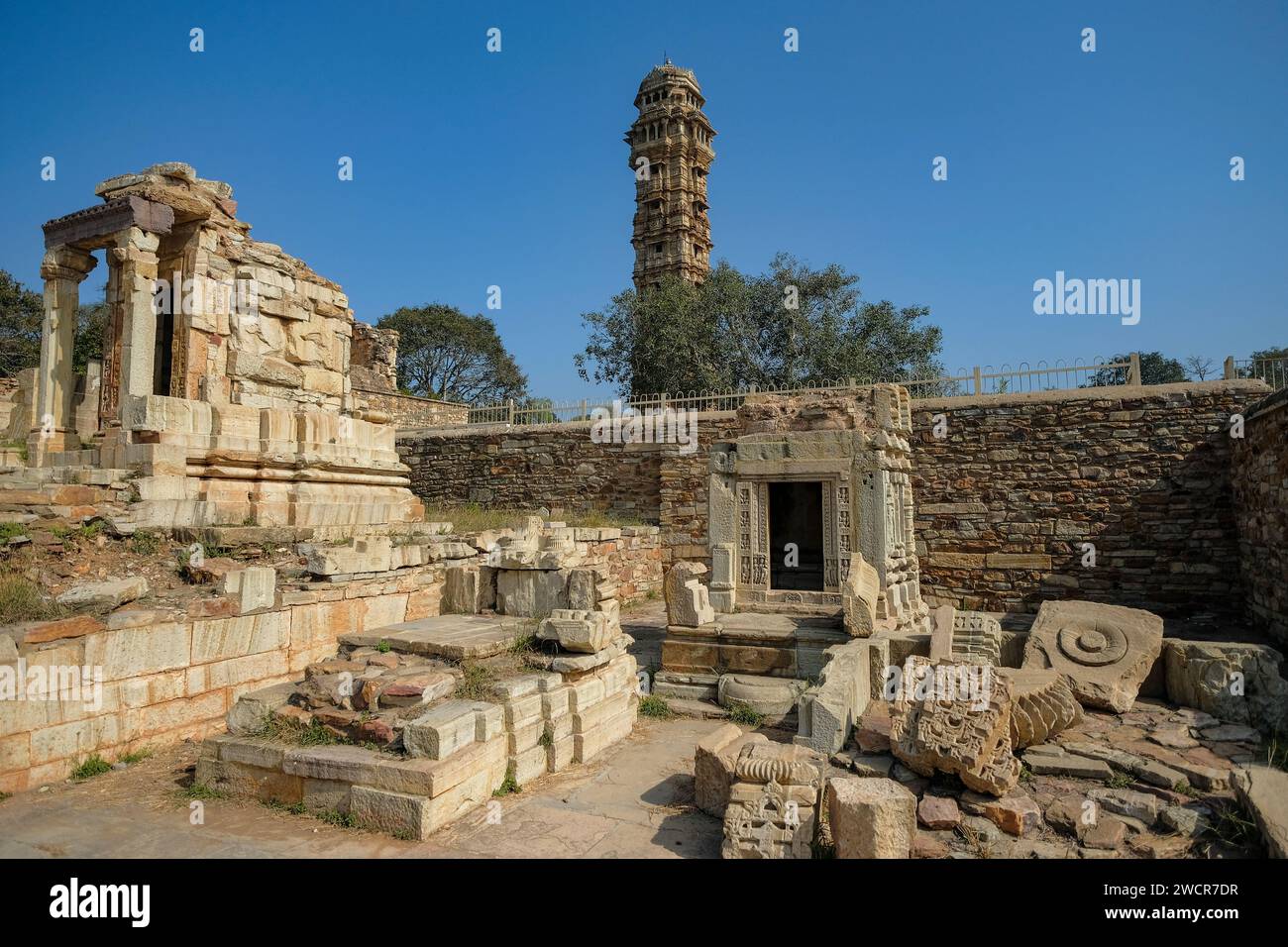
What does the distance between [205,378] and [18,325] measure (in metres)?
23.1

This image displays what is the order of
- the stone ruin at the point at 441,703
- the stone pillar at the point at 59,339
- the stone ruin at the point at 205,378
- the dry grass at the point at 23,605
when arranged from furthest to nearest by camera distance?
1. the stone pillar at the point at 59,339
2. the stone ruin at the point at 205,378
3. the dry grass at the point at 23,605
4. the stone ruin at the point at 441,703

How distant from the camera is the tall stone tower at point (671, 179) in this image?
1186 inches

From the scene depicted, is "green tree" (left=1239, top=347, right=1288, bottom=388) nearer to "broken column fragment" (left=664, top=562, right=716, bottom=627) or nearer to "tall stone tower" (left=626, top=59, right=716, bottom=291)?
"broken column fragment" (left=664, top=562, right=716, bottom=627)

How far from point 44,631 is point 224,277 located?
5219 millimetres

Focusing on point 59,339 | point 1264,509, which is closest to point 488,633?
point 59,339

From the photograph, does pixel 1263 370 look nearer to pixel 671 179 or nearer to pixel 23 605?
pixel 23 605

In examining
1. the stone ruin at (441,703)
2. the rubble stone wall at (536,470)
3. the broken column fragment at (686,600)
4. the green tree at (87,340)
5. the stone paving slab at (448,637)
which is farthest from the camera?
the green tree at (87,340)

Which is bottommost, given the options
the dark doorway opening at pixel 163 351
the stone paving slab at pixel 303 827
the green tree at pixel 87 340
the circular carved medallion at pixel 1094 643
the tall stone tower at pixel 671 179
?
the stone paving slab at pixel 303 827

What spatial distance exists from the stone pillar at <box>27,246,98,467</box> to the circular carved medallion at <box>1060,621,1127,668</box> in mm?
10929

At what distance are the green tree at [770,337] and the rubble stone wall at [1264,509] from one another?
1234cm

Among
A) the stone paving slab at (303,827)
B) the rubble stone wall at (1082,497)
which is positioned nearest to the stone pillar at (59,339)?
the stone paving slab at (303,827)

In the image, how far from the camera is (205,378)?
303 inches

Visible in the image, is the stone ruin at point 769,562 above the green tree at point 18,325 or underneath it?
underneath

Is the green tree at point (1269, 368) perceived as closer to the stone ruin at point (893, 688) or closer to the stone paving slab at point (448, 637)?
the stone ruin at point (893, 688)
